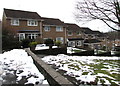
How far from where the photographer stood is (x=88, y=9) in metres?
13.6

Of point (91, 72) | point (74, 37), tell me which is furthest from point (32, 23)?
point (91, 72)

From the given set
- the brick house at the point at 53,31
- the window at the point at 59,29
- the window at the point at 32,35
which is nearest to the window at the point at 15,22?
the window at the point at 32,35

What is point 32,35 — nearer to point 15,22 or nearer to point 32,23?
point 32,23

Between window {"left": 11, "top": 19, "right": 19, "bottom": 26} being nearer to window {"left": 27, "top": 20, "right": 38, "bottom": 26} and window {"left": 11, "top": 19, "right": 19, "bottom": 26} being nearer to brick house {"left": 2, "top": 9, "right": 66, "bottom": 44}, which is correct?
brick house {"left": 2, "top": 9, "right": 66, "bottom": 44}

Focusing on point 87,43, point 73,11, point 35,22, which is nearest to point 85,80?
point 73,11

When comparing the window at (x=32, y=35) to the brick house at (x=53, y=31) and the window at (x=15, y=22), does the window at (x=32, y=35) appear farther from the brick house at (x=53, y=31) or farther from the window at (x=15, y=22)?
the window at (x=15, y=22)

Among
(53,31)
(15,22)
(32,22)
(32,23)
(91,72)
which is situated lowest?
(91,72)

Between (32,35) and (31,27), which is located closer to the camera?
(32,35)

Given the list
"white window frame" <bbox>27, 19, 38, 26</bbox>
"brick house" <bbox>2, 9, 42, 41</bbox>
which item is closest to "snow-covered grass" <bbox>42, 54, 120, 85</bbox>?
"brick house" <bbox>2, 9, 42, 41</bbox>

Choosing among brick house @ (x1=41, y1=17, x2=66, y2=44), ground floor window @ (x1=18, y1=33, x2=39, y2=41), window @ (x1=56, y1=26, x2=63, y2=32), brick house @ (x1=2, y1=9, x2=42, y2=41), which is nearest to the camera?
brick house @ (x1=2, y1=9, x2=42, y2=41)

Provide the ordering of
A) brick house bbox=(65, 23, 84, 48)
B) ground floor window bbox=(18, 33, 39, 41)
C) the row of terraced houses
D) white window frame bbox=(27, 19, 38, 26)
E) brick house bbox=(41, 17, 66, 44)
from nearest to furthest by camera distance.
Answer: the row of terraced houses
ground floor window bbox=(18, 33, 39, 41)
white window frame bbox=(27, 19, 38, 26)
brick house bbox=(41, 17, 66, 44)
brick house bbox=(65, 23, 84, 48)

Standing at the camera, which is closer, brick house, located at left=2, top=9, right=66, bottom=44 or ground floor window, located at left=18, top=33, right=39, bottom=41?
brick house, located at left=2, top=9, right=66, bottom=44

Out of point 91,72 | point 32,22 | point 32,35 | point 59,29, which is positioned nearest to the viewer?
point 91,72

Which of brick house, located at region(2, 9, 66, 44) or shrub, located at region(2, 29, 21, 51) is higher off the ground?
brick house, located at region(2, 9, 66, 44)
